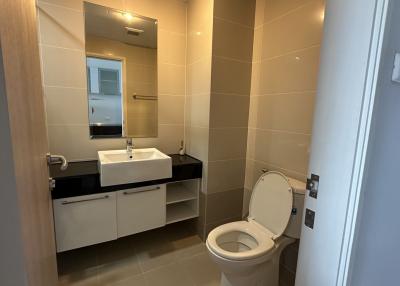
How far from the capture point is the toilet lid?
4.57 feet

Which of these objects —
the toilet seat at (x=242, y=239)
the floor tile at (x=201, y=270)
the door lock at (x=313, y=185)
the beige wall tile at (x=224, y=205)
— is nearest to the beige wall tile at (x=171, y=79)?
the beige wall tile at (x=224, y=205)

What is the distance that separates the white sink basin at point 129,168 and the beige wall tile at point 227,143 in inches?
16.9

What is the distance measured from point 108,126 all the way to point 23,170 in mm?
1389

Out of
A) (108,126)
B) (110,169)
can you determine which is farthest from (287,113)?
(108,126)

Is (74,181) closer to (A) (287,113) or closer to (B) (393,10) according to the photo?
(A) (287,113)

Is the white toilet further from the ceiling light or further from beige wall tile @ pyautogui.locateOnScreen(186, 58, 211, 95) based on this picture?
the ceiling light

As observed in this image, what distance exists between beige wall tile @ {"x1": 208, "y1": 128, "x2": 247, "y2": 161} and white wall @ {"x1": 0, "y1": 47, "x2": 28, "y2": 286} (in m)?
1.48

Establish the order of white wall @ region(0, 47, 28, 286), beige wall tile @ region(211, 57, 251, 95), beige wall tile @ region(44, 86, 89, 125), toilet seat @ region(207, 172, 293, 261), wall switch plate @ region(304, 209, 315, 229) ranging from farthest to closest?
beige wall tile @ region(211, 57, 251, 95) < beige wall tile @ region(44, 86, 89, 125) < toilet seat @ region(207, 172, 293, 261) < wall switch plate @ region(304, 209, 315, 229) < white wall @ region(0, 47, 28, 286)

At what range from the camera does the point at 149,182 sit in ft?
5.67

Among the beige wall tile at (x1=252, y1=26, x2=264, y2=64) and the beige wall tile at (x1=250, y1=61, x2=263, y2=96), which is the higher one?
the beige wall tile at (x1=252, y1=26, x2=264, y2=64)

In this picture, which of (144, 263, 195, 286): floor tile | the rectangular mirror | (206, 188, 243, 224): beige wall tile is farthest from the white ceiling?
(144, 263, 195, 286): floor tile

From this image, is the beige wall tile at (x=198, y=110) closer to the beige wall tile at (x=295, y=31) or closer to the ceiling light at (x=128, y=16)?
the beige wall tile at (x=295, y=31)

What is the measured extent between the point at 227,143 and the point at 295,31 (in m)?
1.02

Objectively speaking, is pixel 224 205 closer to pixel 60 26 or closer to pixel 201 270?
pixel 201 270
